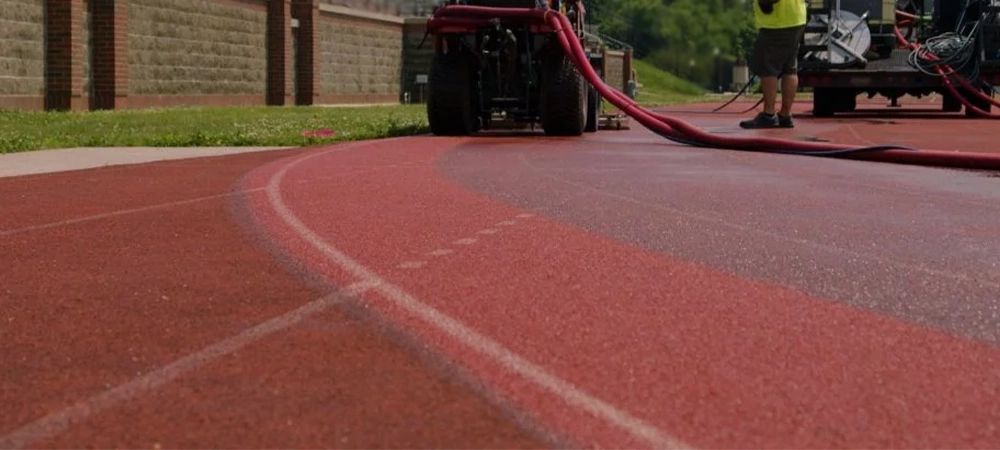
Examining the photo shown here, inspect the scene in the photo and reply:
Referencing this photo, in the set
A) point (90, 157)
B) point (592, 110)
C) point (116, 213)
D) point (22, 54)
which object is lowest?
point (116, 213)

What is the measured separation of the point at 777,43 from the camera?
15273 mm

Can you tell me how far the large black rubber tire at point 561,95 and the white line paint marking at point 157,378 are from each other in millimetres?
9671

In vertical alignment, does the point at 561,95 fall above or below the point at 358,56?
below

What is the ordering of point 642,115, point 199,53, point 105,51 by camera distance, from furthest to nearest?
point 199,53
point 105,51
point 642,115

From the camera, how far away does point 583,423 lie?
286 centimetres

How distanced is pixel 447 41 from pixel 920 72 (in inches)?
373

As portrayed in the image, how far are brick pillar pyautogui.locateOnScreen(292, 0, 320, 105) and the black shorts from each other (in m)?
19.6

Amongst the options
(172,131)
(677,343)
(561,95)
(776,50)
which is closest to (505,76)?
(561,95)

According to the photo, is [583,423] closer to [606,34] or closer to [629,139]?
[629,139]

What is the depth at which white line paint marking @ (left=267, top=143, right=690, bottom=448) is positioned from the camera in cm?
283

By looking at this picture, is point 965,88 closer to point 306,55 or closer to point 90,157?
point 90,157

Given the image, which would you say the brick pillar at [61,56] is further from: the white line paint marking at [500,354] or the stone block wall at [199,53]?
the white line paint marking at [500,354]

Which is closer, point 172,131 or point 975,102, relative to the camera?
point 172,131

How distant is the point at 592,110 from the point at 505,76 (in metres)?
1.52
